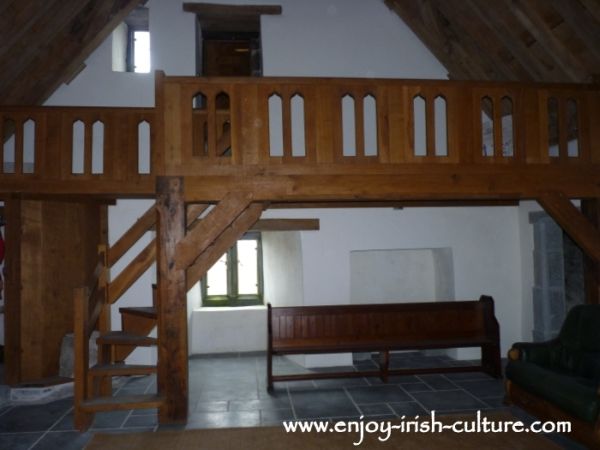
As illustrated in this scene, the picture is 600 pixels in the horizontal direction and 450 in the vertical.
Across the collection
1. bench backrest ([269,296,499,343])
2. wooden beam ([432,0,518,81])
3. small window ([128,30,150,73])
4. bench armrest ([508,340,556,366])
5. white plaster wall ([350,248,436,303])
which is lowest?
bench armrest ([508,340,556,366])

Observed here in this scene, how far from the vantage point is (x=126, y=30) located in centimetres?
753

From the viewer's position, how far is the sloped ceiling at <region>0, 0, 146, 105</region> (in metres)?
4.76

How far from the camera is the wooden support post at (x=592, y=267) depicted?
5.04m

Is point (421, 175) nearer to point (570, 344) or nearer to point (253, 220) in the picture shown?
point (253, 220)

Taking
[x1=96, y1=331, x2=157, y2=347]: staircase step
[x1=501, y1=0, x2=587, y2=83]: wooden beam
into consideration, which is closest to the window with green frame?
[x1=96, y1=331, x2=157, y2=347]: staircase step

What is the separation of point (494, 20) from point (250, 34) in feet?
13.6

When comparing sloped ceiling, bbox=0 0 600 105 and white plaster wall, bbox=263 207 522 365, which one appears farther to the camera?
white plaster wall, bbox=263 207 522 365

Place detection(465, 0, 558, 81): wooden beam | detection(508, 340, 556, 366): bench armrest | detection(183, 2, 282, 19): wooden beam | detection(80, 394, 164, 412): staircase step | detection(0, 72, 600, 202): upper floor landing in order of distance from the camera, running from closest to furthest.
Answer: detection(80, 394, 164, 412): staircase step → detection(0, 72, 600, 202): upper floor landing → detection(508, 340, 556, 366): bench armrest → detection(465, 0, 558, 81): wooden beam → detection(183, 2, 282, 19): wooden beam

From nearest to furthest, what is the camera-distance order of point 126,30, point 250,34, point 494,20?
point 494,20 < point 126,30 < point 250,34

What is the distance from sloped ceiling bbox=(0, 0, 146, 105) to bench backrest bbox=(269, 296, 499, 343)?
396cm

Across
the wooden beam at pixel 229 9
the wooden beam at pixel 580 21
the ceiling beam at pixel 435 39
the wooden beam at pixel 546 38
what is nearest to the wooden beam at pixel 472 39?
the ceiling beam at pixel 435 39

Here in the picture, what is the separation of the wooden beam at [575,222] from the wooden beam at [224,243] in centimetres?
291

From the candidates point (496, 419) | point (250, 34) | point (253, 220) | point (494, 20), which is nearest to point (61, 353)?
point (253, 220)

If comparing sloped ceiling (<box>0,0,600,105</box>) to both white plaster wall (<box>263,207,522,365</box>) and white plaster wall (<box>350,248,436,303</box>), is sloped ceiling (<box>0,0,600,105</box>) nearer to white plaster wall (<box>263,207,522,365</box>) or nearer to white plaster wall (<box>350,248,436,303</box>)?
white plaster wall (<box>263,207,522,365</box>)
